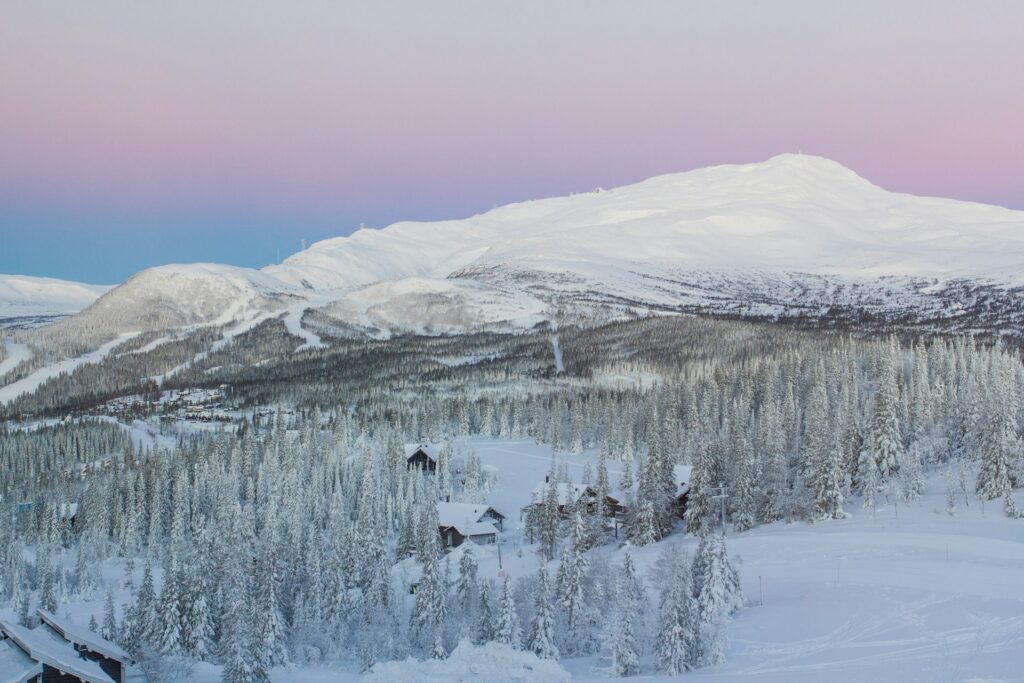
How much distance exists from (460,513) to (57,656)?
5468 centimetres

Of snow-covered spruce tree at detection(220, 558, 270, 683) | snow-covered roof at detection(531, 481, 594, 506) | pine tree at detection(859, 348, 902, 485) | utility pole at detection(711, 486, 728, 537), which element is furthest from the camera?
snow-covered roof at detection(531, 481, 594, 506)

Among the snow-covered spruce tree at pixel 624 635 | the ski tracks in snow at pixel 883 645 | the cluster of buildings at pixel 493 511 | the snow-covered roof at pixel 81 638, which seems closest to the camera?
the snow-covered roof at pixel 81 638

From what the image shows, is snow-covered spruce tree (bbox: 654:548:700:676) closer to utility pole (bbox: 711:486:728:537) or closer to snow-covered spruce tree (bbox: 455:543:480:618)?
snow-covered spruce tree (bbox: 455:543:480:618)

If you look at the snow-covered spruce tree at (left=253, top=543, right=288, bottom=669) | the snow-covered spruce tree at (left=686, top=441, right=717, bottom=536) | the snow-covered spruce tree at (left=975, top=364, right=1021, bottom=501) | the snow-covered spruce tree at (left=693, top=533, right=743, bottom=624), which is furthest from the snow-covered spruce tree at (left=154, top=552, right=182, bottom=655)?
the snow-covered spruce tree at (left=975, top=364, right=1021, bottom=501)

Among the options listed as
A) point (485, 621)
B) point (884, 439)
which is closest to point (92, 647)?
point (485, 621)

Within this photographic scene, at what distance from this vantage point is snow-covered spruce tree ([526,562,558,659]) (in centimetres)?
4722

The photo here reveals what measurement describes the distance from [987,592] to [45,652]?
4499cm

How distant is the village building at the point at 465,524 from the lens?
83.2m

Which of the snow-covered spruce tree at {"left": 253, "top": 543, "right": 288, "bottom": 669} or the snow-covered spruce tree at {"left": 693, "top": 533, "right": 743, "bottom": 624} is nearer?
the snow-covered spruce tree at {"left": 693, "top": 533, "right": 743, "bottom": 624}

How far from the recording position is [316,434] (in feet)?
390

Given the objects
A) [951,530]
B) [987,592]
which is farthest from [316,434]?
[987,592]

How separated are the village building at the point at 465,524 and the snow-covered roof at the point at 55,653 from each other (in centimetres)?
4671

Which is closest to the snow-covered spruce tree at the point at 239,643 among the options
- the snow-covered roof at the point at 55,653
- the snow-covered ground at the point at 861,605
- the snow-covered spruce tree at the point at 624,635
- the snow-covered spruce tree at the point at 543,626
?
the snow-covered ground at the point at 861,605

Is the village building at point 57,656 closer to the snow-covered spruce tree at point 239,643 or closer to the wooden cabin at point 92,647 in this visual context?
the wooden cabin at point 92,647
